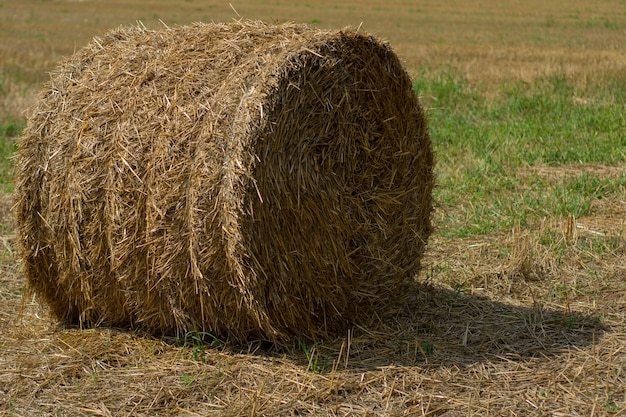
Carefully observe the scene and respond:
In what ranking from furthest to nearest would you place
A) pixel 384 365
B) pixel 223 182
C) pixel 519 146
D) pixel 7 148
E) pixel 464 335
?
pixel 7 148
pixel 519 146
pixel 464 335
pixel 384 365
pixel 223 182

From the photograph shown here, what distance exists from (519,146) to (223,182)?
19.8ft

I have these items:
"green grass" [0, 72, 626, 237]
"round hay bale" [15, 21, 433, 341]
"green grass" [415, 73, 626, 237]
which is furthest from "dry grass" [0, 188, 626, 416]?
"green grass" [415, 73, 626, 237]

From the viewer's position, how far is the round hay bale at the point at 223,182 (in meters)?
4.55

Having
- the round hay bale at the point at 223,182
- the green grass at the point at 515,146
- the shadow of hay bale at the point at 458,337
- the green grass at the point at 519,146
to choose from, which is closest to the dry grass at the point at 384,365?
the shadow of hay bale at the point at 458,337

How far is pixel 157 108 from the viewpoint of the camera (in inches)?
190

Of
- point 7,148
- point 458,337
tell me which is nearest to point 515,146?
point 458,337

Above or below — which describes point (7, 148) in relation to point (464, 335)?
above

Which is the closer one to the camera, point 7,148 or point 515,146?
point 515,146

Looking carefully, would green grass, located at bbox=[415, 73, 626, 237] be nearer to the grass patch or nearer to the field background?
the field background

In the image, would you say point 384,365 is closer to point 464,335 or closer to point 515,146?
point 464,335

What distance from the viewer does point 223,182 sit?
4.49 meters

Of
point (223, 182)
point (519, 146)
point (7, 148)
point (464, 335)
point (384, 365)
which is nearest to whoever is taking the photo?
point (223, 182)

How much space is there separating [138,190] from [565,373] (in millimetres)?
2538

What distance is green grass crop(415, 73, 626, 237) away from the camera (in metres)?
7.53
